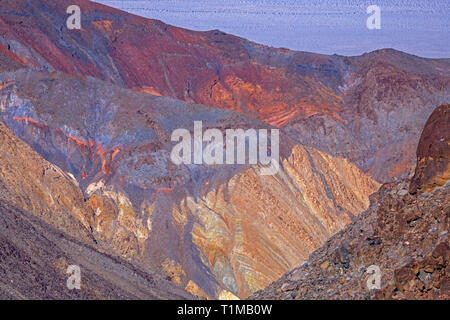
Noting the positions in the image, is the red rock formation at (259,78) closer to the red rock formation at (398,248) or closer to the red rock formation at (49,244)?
the red rock formation at (49,244)

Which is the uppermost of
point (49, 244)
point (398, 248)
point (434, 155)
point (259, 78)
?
point (434, 155)

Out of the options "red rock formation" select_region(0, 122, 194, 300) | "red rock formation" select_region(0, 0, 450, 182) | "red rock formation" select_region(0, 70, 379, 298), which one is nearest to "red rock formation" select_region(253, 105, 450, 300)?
"red rock formation" select_region(0, 122, 194, 300)

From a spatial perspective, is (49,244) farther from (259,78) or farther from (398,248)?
(259,78)

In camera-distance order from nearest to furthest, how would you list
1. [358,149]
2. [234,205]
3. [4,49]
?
[234,205]
[4,49]
[358,149]

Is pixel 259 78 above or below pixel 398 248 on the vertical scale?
above

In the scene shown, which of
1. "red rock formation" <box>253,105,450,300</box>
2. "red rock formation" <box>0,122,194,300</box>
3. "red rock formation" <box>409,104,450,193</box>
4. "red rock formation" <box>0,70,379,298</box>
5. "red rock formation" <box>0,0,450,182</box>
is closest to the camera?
"red rock formation" <box>253,105,450,300</box>

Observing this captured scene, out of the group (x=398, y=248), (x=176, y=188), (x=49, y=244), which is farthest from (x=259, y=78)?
(x=398, y=248)

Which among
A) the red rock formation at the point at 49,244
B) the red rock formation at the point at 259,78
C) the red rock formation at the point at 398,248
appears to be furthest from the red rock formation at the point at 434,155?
the red rock formation at the point at 259,78

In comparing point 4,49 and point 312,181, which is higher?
point 4,49

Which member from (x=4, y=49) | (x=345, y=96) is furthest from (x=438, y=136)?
(x=345, y=96)

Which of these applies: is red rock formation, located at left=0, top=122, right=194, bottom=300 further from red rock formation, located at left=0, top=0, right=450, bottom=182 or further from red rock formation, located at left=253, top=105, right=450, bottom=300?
red rock formation, located at left=0, top=0, right=450, bottom=182

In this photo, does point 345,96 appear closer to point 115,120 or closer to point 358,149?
point 358,149
